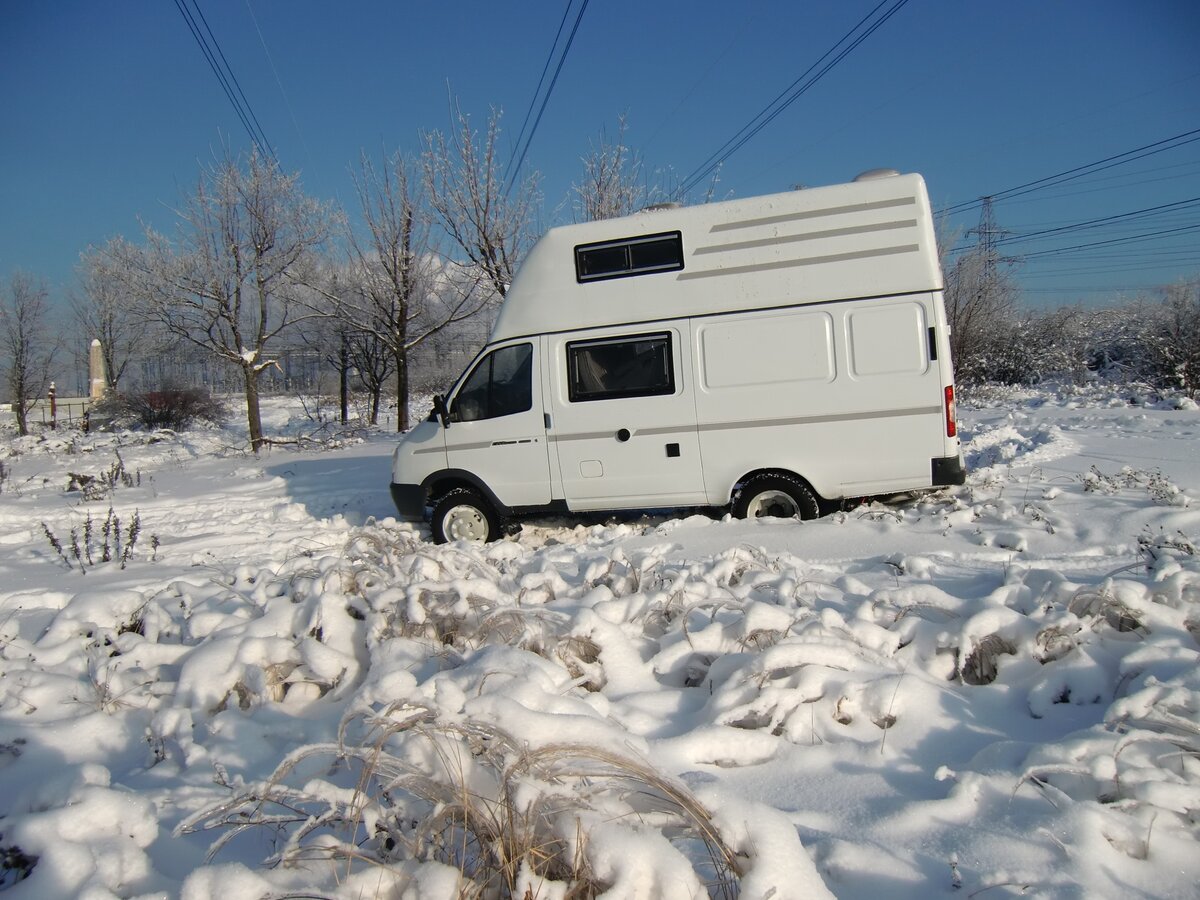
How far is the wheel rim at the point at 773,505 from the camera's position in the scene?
6.77 meters

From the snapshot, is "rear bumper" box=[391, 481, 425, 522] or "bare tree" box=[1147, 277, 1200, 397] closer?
"rear bumper" box=[391, 481, 425, 522]

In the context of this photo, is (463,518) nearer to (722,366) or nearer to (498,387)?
(498,387)

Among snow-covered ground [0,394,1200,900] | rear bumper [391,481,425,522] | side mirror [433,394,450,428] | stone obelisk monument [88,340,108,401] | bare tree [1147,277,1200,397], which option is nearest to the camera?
snow-covered ground [0,394,1200,900]

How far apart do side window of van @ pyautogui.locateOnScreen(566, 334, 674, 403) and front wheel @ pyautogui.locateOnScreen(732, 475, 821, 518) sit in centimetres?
122

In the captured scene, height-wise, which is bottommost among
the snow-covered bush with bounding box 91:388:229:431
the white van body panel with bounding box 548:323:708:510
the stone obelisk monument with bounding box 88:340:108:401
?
the white van body panel with bounding box 548:323:708:510

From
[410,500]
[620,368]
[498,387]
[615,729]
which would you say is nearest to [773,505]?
[620,368]

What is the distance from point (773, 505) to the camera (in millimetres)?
6863

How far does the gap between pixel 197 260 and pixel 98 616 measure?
19.2m

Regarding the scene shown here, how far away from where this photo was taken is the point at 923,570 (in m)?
4.07

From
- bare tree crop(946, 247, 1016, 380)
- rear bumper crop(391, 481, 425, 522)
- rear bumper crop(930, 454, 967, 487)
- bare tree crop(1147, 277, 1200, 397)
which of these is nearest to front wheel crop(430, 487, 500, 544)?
rear bumper crop(391, 481, 425, 522)

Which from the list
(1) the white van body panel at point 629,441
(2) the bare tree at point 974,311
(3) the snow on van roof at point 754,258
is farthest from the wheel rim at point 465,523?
(2) the bare tree at point 974,311

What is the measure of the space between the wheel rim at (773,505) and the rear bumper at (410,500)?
3.45 metres

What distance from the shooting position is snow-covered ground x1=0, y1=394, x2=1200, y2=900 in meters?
1.62

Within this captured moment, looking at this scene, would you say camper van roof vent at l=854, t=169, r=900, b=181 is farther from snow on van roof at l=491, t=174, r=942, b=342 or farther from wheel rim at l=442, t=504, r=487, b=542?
wheel rim at l=442, t=504, r=487, b=542
